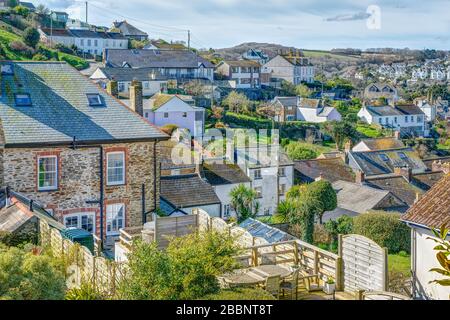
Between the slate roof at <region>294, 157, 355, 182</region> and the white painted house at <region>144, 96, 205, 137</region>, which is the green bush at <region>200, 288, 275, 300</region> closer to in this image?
the slate roof at <region>294, 157, 355, 182</region>

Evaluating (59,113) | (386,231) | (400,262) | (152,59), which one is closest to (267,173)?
(386,231)

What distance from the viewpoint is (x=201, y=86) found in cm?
7881

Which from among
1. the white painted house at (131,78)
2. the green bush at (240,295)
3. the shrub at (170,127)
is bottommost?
the green bush at (240,295)

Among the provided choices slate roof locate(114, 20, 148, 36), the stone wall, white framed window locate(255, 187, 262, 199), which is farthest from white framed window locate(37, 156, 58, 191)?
slate roof locate(114, 20, 148, 36)

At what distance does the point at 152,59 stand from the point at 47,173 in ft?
202

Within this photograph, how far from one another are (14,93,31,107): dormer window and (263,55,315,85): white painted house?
3381 inches

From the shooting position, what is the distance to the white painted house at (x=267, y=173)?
127ft

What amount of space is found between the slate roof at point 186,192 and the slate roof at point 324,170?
1640 cm

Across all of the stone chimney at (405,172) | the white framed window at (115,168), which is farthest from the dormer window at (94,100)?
the stone chimney at (405,172)

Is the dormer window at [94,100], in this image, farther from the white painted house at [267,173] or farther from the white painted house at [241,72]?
the white painted house at [241,72]

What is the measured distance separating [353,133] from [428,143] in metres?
15.2

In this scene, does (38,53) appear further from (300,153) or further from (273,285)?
(273,285)

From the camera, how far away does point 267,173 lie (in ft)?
129

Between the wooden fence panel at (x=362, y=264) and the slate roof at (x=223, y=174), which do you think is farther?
the slate roof at (x=223, y=174)
